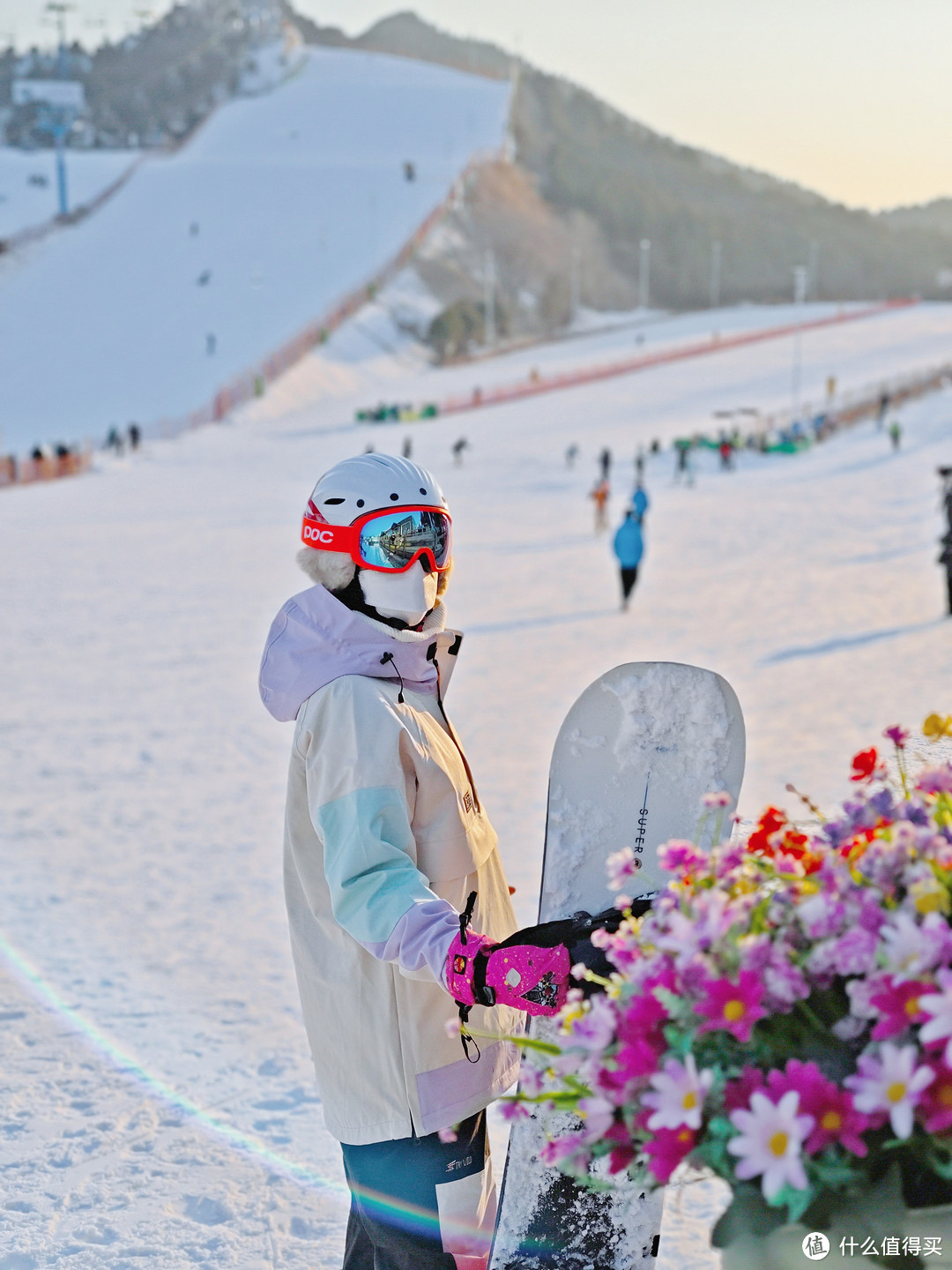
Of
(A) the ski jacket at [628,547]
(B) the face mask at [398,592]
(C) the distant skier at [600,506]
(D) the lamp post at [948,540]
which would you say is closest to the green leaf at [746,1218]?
(B) the face mask at [398,592]

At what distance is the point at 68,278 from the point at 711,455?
32.0 m

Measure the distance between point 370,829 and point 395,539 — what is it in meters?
0.55

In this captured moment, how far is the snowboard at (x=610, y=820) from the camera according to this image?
2.57m

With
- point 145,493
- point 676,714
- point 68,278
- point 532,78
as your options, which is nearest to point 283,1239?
point 676,714

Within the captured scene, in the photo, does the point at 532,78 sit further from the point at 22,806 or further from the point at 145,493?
the point at 22,806

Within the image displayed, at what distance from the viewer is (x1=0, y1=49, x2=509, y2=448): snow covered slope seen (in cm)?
4409

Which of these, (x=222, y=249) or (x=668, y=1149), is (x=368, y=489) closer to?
(x=668, y=1149)

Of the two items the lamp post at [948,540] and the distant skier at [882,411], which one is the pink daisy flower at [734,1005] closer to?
the lamp post at [948,540]

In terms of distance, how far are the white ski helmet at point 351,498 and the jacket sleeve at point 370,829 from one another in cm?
24

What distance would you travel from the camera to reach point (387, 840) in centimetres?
229

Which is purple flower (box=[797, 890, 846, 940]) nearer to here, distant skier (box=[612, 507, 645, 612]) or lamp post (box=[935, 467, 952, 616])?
lamp post (box=[935, 467, 952, 616])

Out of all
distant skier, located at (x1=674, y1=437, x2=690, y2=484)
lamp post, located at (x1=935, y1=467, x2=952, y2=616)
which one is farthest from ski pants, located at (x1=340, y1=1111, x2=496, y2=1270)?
distant skier, located at (x1=674, y1=437, x2=690, y2=484)

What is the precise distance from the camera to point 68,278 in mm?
54562

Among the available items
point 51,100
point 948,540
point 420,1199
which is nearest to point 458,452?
point 948,540
